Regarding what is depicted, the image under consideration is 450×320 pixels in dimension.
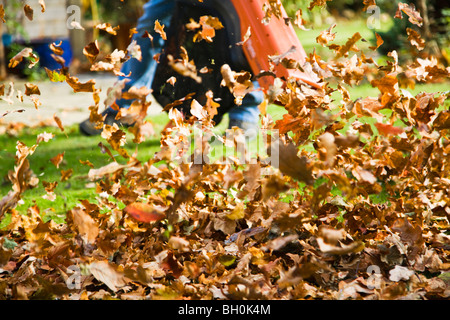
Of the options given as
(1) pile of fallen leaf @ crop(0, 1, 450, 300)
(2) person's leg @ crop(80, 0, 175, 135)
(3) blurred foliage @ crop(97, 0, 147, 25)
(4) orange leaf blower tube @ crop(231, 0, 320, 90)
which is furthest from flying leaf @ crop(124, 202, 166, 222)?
(3) blurred foliage @ crop(97, 0, 147, 25)

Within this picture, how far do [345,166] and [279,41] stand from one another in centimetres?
114

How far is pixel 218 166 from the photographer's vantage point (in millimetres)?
1956

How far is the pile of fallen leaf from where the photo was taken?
5.35 ft

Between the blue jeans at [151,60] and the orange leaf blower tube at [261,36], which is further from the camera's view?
the blue jeans at [151,60]

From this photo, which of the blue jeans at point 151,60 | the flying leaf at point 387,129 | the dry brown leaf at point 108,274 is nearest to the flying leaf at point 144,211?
the dry brown leaf at point 108,274

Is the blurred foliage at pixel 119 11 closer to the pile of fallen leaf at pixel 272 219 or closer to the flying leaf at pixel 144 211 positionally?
the pile of fallen leaf at pixel 272 219

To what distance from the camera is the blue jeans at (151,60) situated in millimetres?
3574

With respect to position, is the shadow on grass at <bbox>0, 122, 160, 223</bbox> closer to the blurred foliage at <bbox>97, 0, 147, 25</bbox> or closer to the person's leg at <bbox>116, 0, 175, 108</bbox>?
the person's leg at <bbox>116, 0, 175, 108</bbox>

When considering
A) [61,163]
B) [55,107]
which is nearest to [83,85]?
[61,163]

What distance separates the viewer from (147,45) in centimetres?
396

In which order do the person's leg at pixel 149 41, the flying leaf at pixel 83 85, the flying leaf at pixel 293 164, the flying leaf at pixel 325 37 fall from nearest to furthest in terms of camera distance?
the flying leaf at pixel 293 164
the flying leaf at pixel 83 85
the flying leaf at pixel 325 37
the person's leg at pixel 149 41

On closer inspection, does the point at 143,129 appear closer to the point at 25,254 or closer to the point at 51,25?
the point at 25,254

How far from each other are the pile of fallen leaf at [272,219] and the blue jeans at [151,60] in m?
1.56
